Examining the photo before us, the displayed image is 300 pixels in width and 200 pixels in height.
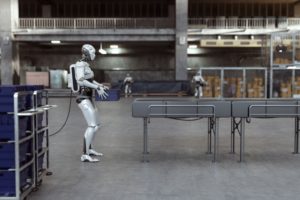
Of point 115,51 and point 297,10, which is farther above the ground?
point 297,10

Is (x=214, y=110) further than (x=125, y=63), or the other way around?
(x=125, y=63)

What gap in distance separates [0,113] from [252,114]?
4.73 metres

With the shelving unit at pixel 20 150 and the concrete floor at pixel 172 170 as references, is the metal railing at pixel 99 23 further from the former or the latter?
the shelving unit at pixel 20 150

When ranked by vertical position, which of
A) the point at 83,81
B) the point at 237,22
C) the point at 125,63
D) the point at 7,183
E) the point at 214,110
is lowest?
the point at 7,183

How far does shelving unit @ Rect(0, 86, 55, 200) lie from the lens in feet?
16.2

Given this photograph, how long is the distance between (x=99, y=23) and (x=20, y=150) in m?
38.8

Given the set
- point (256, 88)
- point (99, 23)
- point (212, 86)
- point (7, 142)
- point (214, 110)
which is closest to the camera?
point (7, 142)

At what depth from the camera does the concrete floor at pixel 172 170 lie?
19.3 feet

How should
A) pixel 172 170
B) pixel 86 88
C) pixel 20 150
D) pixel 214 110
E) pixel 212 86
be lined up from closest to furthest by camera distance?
pixel 20 150, pixel 172 170, pixel 214 110, pixel 86 88, pixel 212 86

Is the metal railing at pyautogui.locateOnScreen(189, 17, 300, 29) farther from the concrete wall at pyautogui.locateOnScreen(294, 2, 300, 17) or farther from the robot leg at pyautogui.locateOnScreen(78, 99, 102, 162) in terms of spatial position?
the robot leg at pyautogui.locateOnScreen(78, 99, 102, 162)

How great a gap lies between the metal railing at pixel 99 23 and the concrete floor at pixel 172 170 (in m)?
28.7

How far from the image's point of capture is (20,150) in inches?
201

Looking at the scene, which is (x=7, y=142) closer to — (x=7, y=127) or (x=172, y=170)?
(x=7, y=127)

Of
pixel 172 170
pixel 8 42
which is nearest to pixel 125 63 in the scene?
pixel 8 42
